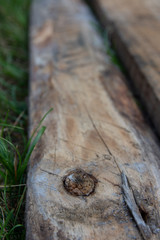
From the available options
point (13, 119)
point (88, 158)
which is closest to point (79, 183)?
point (88, 158)

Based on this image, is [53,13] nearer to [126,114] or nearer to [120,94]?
[120,94]

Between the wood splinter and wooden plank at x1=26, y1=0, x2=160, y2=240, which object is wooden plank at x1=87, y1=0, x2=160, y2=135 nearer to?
wooden plank at x1=26, y1=0, x2=160, y2=240

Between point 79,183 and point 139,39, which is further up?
point 139,39

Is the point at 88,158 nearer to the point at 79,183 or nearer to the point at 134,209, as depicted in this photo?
the point at 79,183

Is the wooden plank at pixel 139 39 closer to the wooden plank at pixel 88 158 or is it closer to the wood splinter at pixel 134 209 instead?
the wooden plank at pixel 88 158

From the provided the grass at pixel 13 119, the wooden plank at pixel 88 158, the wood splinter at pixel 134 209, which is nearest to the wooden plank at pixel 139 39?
the wooden plank at pixel 88 158

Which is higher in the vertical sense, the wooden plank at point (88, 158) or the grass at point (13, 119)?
the wooden plank at point (88, 158)
